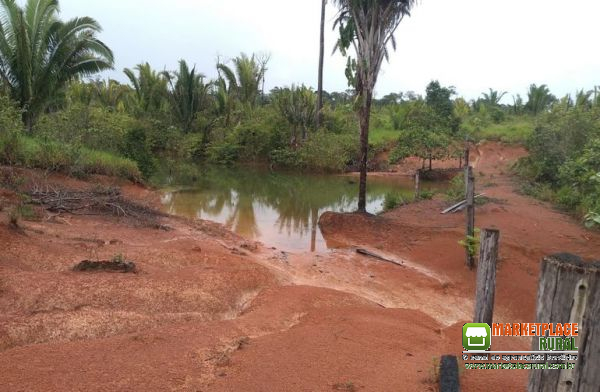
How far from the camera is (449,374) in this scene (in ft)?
12.9

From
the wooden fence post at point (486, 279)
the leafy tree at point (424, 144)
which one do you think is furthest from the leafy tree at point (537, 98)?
the wooden fence post at point (486, 279)

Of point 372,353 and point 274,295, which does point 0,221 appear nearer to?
point 274,295

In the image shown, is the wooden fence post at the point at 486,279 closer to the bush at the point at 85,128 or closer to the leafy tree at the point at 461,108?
the bush at the point at 85,128

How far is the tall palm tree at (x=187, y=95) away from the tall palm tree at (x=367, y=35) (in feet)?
60.7

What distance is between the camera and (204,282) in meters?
6.73

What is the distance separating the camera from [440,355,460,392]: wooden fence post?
3.78m

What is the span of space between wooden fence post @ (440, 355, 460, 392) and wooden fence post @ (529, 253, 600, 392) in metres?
1.55

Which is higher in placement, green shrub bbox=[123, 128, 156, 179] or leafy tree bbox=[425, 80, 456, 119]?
leafy tree bbox=[425, 80, 456, 119]

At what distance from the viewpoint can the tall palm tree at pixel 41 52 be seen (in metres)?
14.0

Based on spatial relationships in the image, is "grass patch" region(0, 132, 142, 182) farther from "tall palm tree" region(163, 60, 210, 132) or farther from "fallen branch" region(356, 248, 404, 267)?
"tall palm tree" region(163, 60, 210, 132)

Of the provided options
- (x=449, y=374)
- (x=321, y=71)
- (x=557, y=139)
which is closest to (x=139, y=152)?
(x=321, y=71)

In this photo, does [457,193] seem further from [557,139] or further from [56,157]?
[56,157]

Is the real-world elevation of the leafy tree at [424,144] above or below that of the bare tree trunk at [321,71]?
below

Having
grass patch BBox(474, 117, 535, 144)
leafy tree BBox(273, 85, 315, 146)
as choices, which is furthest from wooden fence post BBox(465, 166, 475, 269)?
grass patch BBox(474, 117, 535, 144)
